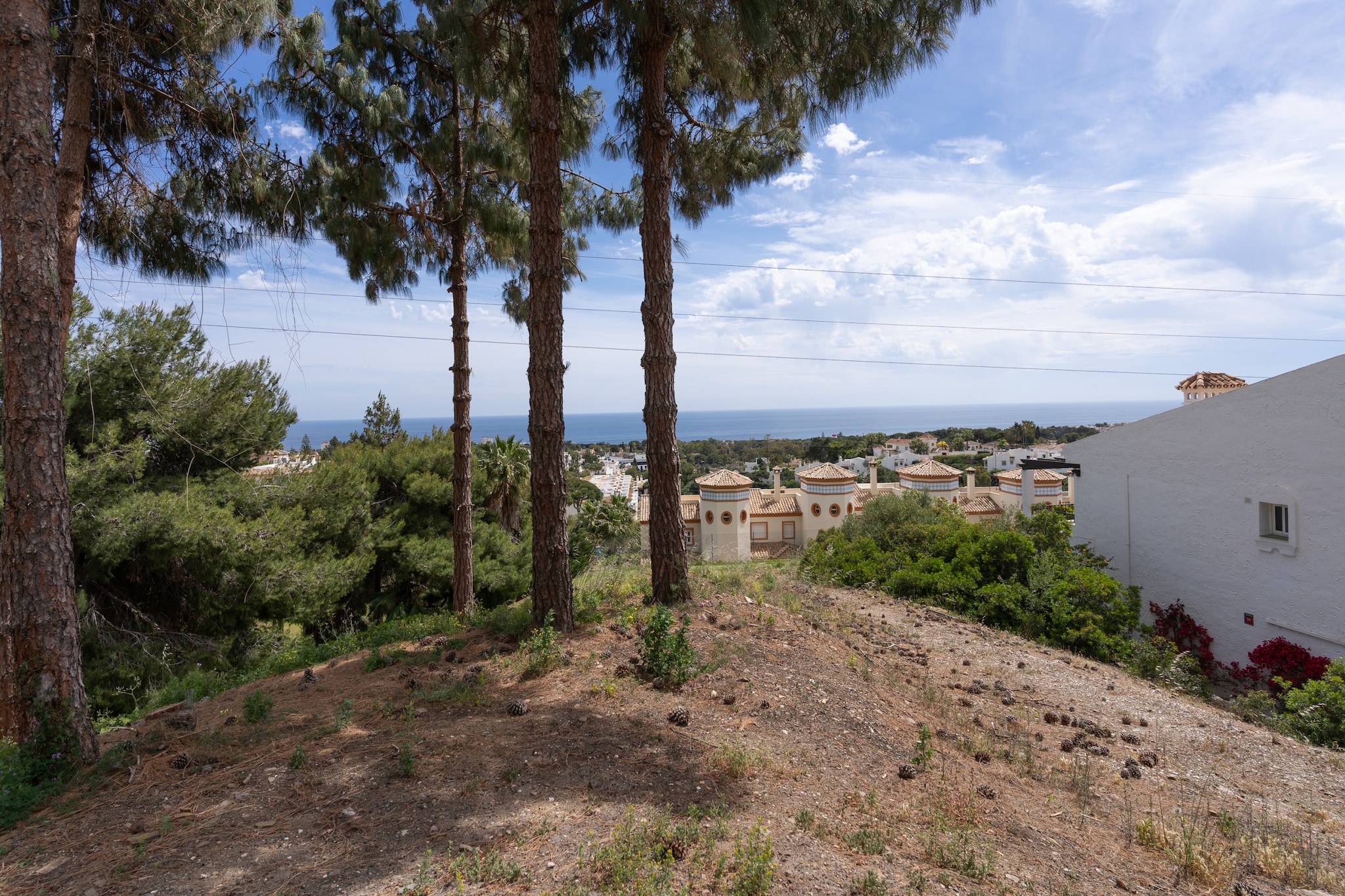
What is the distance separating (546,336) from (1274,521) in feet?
36.2

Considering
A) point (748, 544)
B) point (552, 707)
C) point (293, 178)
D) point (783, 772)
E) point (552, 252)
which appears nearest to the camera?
point (783, 772)

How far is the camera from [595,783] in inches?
116

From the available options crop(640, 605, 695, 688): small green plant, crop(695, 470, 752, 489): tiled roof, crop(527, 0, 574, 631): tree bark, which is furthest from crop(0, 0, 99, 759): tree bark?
crop(695, 470, 752, 489): tiled roof

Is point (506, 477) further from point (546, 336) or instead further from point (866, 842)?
point (866, 842)

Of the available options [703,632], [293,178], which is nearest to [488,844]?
[703,632]

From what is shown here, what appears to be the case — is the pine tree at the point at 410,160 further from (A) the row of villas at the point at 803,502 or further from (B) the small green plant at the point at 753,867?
(A) the row of villas at the point at 803,502

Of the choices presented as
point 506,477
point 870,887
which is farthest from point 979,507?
point 870,887

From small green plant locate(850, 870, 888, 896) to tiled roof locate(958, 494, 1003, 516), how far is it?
22.4 meters

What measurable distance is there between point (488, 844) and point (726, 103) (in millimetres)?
7307

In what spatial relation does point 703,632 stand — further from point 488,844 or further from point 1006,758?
point 488,844

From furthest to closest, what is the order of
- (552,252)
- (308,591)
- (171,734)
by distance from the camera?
(308,591), (552,252), (171,734)

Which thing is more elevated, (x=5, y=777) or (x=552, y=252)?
(x=552, y=252)

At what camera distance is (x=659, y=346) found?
5855mm

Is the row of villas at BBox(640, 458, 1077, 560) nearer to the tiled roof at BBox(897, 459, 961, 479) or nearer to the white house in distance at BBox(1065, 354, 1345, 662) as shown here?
the tiled roof at BBox(897, 459, 961, 479)
